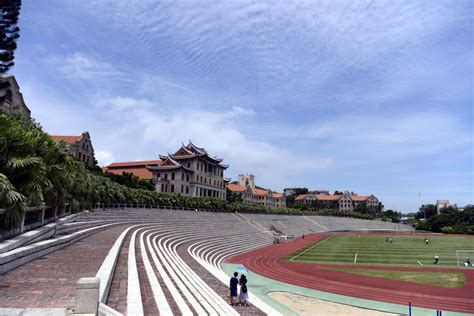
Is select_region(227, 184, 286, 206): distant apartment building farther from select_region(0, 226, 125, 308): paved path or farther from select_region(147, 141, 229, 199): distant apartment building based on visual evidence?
select_region(0, 226, 125, 308): paved path

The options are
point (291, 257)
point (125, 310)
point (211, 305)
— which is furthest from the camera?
point (291, 257)

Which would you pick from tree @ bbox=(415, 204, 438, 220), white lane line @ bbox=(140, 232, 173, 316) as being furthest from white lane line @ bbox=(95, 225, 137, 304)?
tree @ bbox=(415, 204, 438, 220)

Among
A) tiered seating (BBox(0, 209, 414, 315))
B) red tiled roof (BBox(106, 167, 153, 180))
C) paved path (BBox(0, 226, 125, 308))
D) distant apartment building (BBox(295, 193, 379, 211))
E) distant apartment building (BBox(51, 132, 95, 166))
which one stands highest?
distant apartment building (BBox(51, 132, 95, 166))

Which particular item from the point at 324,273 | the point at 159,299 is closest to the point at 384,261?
the point at 324,273

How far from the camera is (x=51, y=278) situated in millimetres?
10320

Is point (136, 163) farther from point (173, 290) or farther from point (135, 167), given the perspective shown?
point (173, 290)

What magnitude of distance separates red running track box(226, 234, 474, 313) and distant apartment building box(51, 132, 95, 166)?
3991 cm

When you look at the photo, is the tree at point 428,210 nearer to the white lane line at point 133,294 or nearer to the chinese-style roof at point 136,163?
the chinese-style roof at point 136,163

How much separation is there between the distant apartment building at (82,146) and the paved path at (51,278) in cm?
5001

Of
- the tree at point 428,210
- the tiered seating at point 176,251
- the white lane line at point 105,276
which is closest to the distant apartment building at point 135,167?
the tiered seating at point 176,251

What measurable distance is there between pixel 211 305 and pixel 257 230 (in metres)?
52.1

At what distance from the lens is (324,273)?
2962 cm

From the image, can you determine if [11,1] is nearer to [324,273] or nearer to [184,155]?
[184,155]

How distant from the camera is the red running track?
799 inches
